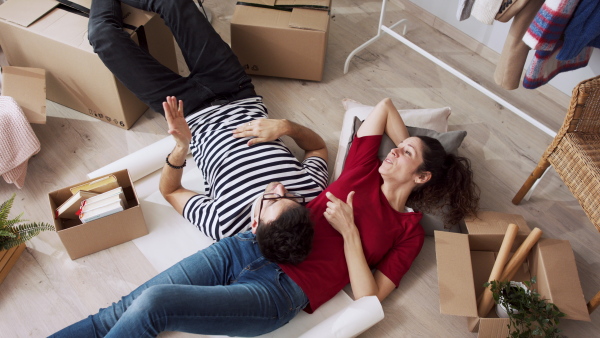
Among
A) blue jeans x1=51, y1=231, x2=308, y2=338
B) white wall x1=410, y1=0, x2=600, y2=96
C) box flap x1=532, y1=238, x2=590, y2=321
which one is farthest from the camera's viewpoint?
white wall x1=410, y1=0, x2=600, y2=96

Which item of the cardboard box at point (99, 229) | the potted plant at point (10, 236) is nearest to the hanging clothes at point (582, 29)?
the cardboard box at point (99, 229)

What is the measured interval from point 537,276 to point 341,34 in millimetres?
1745

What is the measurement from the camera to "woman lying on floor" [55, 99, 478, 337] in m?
1.58

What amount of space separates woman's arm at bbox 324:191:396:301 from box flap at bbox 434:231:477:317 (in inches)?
9.5

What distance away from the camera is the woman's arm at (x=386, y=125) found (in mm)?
2045

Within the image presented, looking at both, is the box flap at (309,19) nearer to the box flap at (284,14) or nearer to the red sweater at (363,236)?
the box flap at (284,14)

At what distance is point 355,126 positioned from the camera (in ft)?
7.13

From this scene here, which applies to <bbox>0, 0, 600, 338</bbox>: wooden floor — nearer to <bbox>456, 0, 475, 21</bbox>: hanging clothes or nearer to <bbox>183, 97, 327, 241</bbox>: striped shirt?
<bbox>183, 97, 327, 241</bbox>: striped shirt

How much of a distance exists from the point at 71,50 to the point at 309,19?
108 cm

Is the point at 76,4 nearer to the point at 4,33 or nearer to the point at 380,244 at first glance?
the point at 4,33

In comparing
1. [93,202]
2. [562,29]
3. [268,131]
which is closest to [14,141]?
[93,202]

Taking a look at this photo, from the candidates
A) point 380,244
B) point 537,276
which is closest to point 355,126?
point 380,244

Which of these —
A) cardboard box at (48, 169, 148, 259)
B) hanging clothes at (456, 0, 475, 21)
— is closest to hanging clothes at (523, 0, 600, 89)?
hanging clothes at (456, 0, 475, 21)

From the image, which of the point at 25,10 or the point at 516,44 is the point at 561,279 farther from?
the point at 25,10
